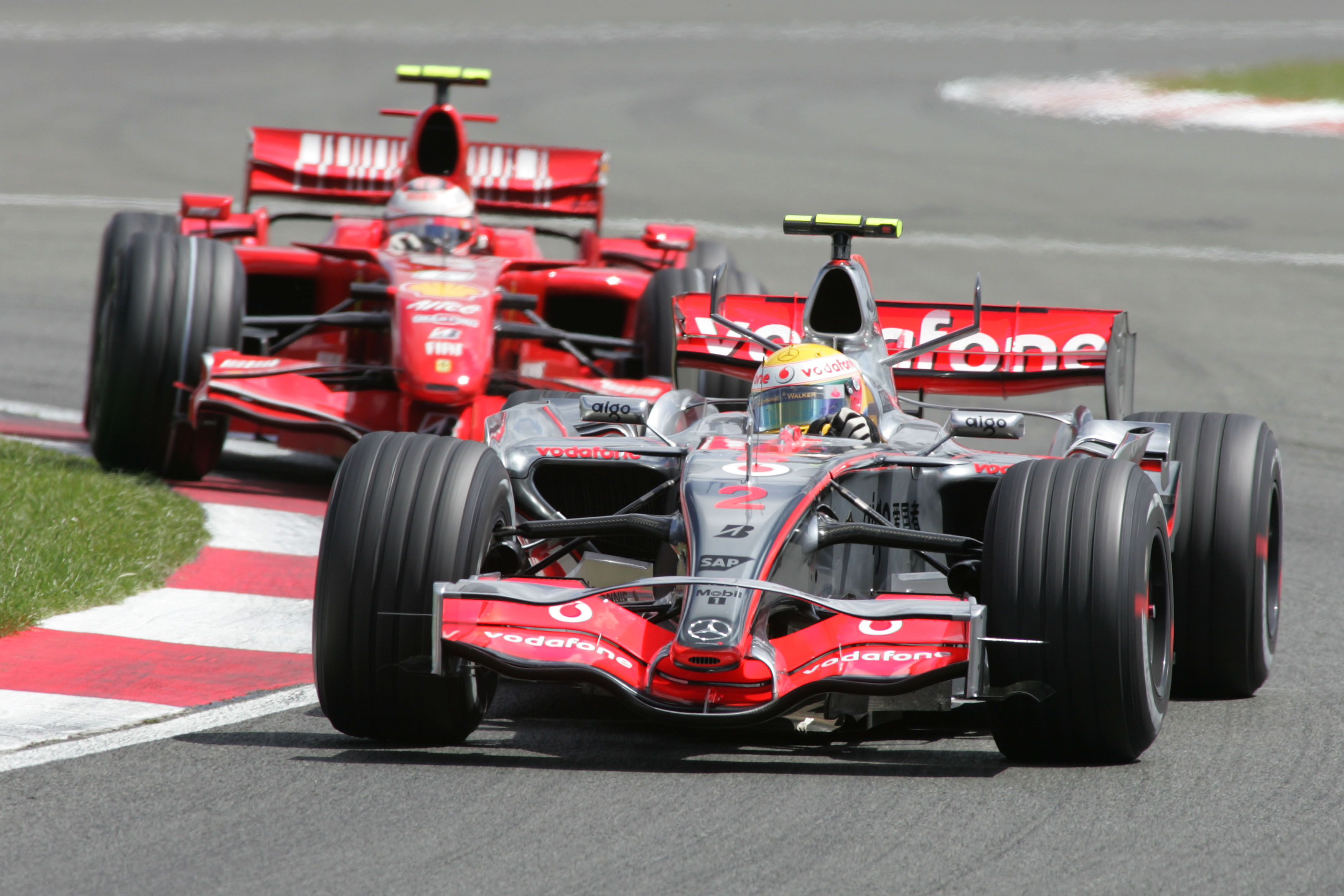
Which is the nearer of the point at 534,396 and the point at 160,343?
the point at 534,396

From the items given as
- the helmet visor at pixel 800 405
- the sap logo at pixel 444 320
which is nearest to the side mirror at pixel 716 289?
the helmet visor at pixel 800 405

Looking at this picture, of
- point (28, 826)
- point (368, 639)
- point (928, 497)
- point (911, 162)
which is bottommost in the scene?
point (28, 826)

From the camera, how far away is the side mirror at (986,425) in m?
7.15

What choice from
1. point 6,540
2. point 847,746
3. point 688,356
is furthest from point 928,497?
point 6,540

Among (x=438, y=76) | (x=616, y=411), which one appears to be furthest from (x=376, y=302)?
(x=616, y=411)

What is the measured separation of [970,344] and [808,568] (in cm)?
286

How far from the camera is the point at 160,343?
35.3 feet

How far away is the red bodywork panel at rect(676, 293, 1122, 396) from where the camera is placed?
27.9 feet

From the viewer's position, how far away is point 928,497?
673cm

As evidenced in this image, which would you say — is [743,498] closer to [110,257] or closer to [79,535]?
[79,535]

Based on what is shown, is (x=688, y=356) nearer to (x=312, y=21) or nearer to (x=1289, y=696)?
(x=1289, y=696)

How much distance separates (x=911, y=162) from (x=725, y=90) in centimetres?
671

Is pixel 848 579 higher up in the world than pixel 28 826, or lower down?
higher up

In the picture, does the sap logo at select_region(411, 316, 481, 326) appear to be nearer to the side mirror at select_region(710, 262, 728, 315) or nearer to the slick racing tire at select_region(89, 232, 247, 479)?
the slick racing tire at select_region(89, 232, 247, 479)
